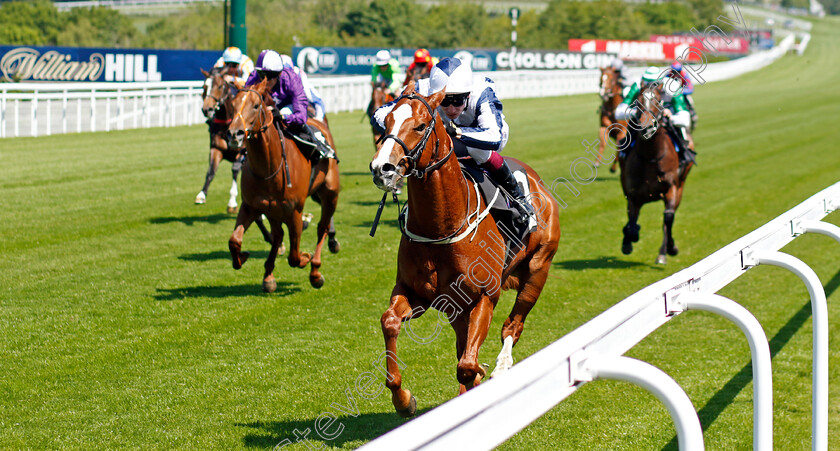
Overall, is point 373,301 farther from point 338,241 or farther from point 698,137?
point 698,137

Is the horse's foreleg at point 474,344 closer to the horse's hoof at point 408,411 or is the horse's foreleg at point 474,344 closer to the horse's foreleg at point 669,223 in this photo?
the horse's hoof at point 408,411

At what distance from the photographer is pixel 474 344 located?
4.16 m

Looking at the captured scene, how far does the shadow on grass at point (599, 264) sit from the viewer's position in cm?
880

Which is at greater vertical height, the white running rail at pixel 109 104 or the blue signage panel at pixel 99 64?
the blue signage panel at pixel 99 64

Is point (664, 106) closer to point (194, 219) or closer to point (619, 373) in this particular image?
point (194, 219)

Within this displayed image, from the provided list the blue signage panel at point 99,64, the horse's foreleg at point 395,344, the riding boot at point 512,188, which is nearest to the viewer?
the horse's foreleg at point 395,344

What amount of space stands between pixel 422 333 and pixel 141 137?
14.1 m

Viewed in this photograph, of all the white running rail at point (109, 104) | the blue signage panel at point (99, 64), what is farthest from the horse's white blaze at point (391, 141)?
the blue signage panel at point (99, 64)

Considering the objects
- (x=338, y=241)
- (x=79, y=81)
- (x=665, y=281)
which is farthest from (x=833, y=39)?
(x=665, y=281)

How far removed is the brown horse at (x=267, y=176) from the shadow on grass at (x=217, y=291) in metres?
0.18

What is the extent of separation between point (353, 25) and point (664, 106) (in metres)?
51.7

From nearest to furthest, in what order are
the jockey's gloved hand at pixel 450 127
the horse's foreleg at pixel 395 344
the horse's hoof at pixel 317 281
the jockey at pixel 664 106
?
the horse's foreleg at pixel 395 344 → the jockey's gloved hand at pixel 450 127 → the horse's hoof at pixel 317 281 → the jockey at pixel 664 106

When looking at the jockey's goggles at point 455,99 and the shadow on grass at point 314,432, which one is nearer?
the shadow on grass at point 314,432

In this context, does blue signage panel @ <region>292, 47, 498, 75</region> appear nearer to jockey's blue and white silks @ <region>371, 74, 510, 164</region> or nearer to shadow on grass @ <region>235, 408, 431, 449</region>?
jockey's blue and white silks @ <region>371, 74, 510, 164</region>
